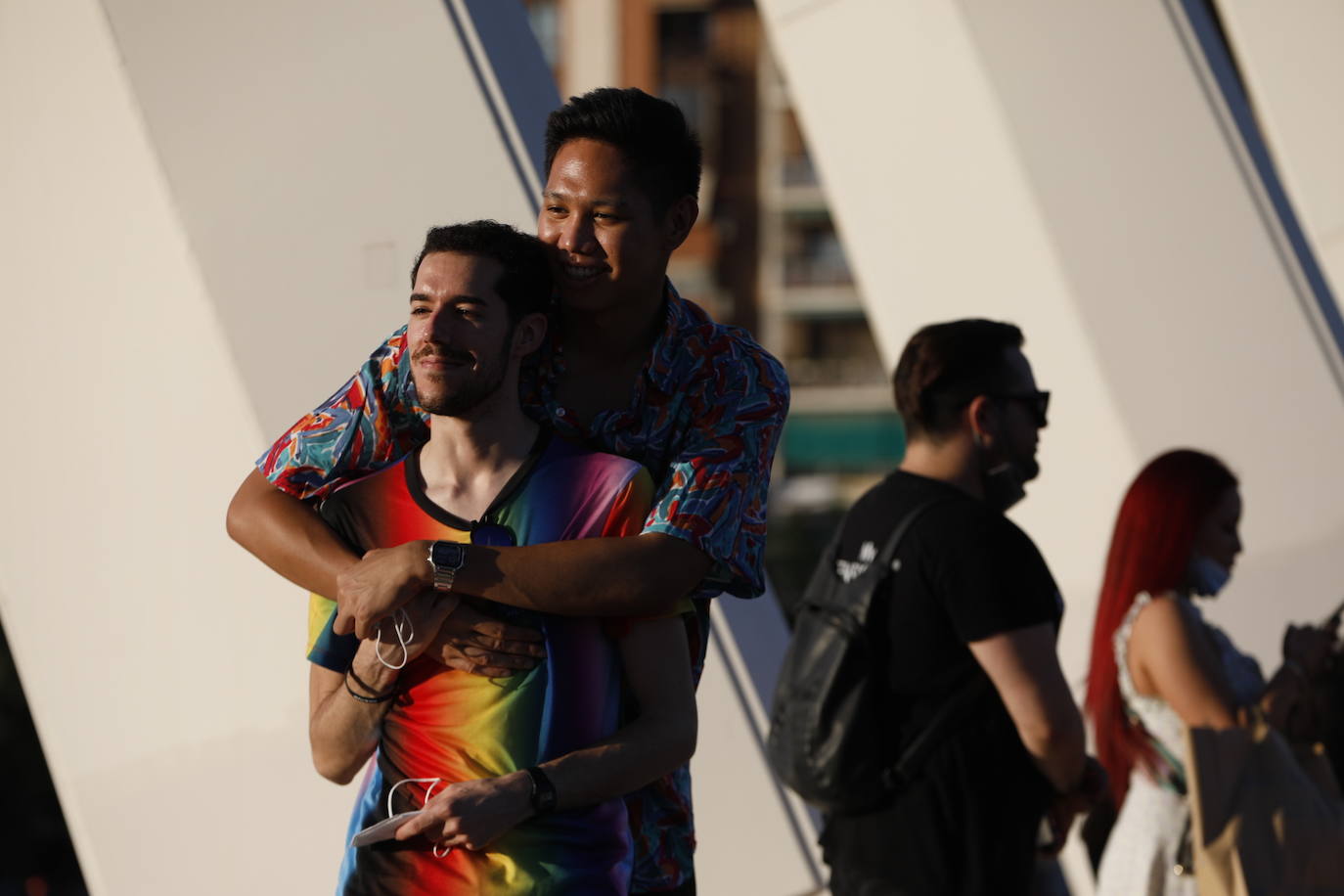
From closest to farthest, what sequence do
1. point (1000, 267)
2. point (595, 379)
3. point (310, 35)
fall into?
point (595, 379) < point (310, 35) < point (1000, 267)

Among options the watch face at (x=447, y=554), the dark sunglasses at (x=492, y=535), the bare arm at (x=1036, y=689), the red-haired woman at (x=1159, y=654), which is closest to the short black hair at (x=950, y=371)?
the bare arm at (x=1036, y=689)

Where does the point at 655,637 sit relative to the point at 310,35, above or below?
below

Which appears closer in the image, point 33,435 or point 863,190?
point 33,435

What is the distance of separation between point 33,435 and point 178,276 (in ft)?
1.62

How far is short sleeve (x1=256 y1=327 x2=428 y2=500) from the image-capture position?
2326 mm

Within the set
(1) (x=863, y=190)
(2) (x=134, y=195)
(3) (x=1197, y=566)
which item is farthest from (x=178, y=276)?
(1) (x=863, y=190)

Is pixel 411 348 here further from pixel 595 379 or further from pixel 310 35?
pixel 310 35

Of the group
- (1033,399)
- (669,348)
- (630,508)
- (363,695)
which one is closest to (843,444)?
(1033,399)

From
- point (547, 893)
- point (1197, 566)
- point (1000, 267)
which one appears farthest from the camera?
point (1000, 267)

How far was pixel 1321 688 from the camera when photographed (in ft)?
13.5

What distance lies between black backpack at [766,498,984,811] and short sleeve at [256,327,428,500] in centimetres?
105

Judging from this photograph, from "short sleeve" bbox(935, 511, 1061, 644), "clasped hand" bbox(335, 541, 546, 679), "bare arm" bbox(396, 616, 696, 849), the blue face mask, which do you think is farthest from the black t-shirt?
"clasped hand" bbox(335, 541, 546, 679)

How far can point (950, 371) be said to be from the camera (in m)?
3.21

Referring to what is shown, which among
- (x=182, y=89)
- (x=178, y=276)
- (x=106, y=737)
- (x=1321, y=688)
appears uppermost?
(x=182, y=89)
